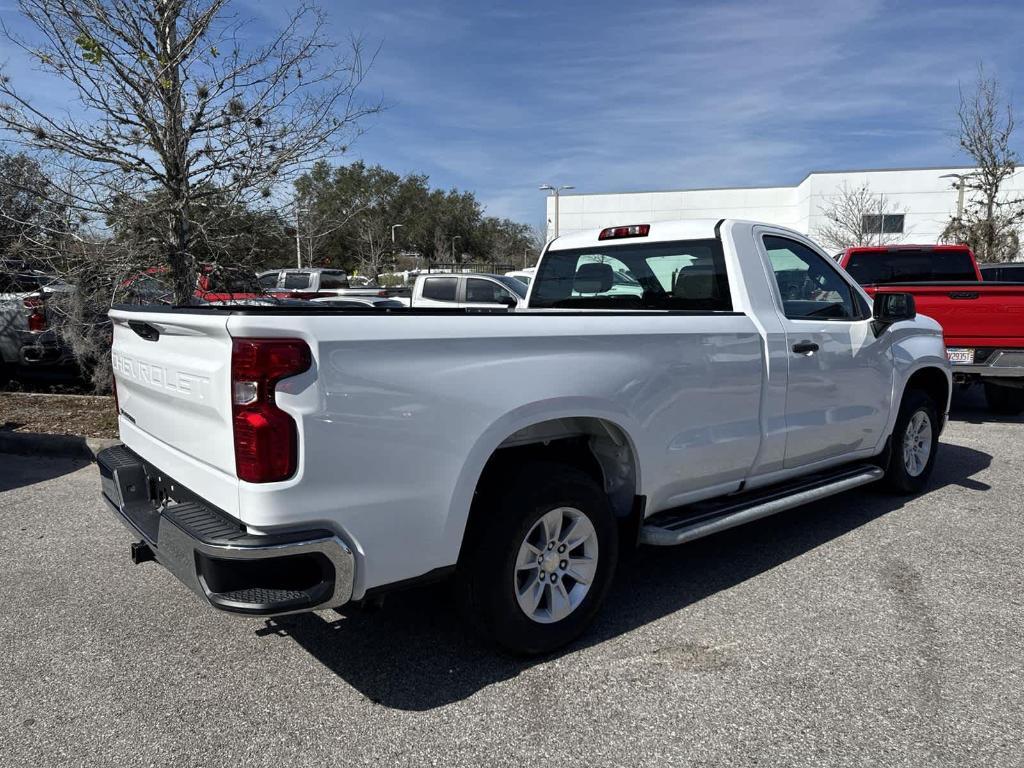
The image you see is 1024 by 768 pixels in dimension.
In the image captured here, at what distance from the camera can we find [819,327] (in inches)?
172

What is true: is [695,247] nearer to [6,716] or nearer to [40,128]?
[6,716]

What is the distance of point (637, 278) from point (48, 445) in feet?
18.8

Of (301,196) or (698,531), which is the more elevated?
(301,196)

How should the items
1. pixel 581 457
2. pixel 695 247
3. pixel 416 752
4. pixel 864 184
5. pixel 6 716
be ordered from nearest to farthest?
pixel 416 752 → pixel 6 716 → pixel 581 457 → pixel 695 247 → pixel 864 184

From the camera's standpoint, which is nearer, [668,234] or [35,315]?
[668,234]

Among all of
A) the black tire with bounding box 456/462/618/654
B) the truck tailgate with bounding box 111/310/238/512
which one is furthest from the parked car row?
the black tire with bounding box 456/462/618/654

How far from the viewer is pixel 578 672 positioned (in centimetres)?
315

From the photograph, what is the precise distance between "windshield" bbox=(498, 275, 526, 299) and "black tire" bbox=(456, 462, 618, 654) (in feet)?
41.9

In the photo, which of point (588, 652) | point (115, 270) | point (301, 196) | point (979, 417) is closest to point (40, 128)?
point (115, 270)

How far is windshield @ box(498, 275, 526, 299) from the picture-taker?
1600 centimetres

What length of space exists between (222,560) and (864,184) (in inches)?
1868

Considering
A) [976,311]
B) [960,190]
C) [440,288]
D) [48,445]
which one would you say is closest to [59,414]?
[48,445]

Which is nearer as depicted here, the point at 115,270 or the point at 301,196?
the point at 115,270

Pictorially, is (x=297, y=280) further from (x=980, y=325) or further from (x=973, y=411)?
(x=980, y=325)
